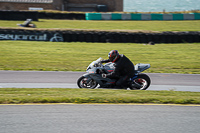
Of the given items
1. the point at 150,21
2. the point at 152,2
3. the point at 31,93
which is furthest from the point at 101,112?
the point at 152,2

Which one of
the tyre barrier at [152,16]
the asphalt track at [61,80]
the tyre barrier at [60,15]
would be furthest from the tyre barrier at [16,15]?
the asphalt track at [61,80]

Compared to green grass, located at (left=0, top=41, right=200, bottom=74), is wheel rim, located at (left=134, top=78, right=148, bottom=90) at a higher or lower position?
lower

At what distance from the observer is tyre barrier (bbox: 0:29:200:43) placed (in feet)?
68.6

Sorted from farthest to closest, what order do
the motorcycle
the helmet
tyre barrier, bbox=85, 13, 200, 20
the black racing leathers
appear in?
tyre barrier, bbox=85, 13, 200, 20 → the motorcycle → the black racing leathers → the helmet

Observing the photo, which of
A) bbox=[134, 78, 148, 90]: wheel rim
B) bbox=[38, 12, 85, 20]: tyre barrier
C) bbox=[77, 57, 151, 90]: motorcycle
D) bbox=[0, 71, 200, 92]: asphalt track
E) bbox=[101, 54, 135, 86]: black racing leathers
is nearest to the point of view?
bbox=[101, 54, 135, 86]: black racing leathers

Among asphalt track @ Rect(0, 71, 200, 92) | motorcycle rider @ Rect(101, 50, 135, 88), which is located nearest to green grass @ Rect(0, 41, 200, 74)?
asphalt track @ Rect(0, 71, 200, 92)

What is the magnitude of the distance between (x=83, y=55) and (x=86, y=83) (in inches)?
293

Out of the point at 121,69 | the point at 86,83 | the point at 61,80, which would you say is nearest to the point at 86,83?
the point at 86,83

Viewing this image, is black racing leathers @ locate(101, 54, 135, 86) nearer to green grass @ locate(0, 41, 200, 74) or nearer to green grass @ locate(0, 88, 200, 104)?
green grass @ locate(0, 88, 200, 104)

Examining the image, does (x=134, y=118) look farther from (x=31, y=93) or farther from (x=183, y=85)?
(x=183, y=85)

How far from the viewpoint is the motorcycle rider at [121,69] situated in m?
9.51

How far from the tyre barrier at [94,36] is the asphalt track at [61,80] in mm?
8672

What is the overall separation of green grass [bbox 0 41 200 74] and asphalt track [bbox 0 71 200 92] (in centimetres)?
111

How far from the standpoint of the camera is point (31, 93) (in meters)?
8.30
